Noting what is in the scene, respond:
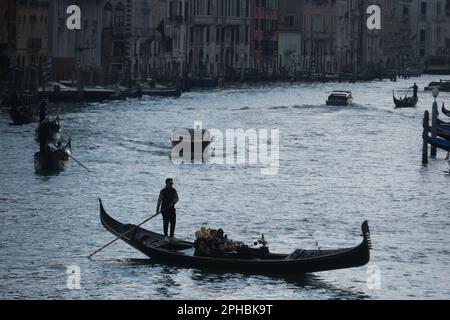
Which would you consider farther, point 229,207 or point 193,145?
point 193,145

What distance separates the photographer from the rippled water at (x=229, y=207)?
30125mm

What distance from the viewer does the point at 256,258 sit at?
30.0m

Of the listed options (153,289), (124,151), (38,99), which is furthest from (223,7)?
(153,289)

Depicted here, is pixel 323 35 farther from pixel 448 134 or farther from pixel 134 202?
pixel 134 202

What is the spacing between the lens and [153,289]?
97.5 feet

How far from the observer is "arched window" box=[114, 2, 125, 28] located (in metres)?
103

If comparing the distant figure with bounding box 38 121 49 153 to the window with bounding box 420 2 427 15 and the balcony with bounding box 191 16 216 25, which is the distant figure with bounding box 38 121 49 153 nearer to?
the balcony with bounding box 191 16 216 25

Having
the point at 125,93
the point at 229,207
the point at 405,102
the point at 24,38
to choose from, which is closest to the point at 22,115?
the point at 125,93

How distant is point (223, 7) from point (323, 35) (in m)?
24.7

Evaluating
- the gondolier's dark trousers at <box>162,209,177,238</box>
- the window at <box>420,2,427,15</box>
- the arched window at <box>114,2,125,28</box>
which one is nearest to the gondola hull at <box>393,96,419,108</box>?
the arched window at <box>114,2,125,28</box>

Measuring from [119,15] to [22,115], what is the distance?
39533mm

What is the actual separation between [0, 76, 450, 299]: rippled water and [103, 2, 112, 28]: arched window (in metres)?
29.4

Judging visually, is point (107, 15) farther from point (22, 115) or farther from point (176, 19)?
point (22, 115)
